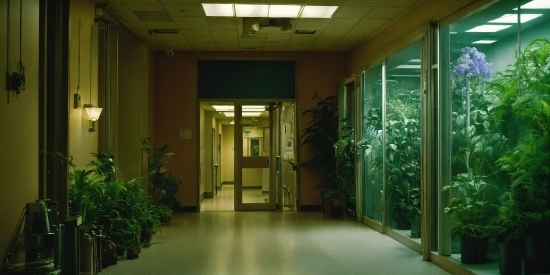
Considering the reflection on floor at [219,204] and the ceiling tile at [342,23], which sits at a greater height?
the ceiling tile at [342,23]

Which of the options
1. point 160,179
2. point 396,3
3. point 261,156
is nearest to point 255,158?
point 261,156

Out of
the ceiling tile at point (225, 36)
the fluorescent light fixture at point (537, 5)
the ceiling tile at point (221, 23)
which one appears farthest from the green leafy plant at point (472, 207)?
the ceiling tile at point (225, 36)

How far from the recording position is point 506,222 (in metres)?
5.10

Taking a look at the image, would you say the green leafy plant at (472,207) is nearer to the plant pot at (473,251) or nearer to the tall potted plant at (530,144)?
the plant pot at (473,251)

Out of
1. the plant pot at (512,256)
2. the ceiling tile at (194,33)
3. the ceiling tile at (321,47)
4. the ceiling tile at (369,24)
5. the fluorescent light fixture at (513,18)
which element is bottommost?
the plant pot at (512,256)

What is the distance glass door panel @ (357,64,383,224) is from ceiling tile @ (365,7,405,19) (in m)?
0.95

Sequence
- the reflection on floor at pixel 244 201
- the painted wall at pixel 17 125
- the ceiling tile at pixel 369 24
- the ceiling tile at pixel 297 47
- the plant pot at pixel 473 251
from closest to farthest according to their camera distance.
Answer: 1. the painted wall at pixel 17 125
2. the plant pot at pixel 473 251
3. the ceiling tile at pixel 369 24
4. the ceiling tile at pixel 297 47
5. the reflection on floor at pixel 244 201

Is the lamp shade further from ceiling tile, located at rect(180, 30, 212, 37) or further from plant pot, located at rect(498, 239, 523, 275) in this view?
plant pot, located at rect(498, 239, 523, 275)

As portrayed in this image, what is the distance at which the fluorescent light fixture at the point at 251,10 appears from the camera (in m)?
8.00

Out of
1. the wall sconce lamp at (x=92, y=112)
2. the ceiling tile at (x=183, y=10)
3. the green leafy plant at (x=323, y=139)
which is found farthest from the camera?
the green leafy plant at (x=323, y=139)

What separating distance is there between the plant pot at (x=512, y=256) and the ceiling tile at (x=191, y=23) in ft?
18.5

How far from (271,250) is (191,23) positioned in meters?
4.02

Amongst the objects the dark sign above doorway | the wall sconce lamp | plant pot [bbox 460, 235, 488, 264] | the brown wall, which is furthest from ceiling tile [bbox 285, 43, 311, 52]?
plant pot [bbox 460, 235, 488, 264]

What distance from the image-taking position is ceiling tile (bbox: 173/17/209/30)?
872cm
